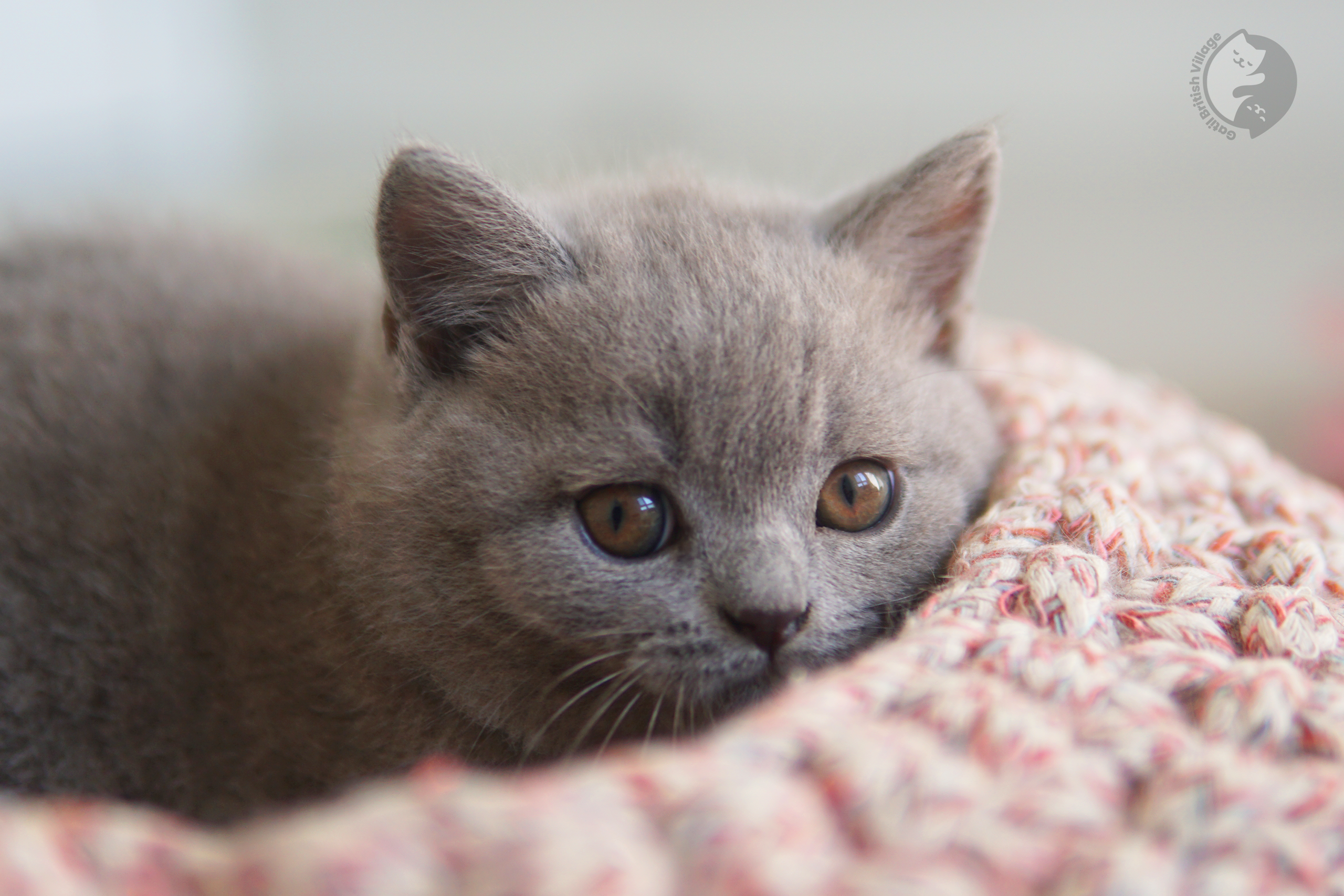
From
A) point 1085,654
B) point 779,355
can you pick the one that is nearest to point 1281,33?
point 779,355

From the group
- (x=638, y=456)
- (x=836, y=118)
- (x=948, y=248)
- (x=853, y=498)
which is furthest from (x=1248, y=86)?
(x=638, y=456)

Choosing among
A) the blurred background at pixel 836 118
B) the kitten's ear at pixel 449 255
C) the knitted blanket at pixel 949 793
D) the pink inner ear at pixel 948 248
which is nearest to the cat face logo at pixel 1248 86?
the blurred background at pixel 836 118

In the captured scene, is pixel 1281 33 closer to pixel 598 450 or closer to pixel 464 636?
pixel 598 450

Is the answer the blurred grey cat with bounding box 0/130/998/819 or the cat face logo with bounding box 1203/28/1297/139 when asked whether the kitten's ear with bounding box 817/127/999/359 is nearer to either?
the blurred grey cat with bounding box 0/130/998/819

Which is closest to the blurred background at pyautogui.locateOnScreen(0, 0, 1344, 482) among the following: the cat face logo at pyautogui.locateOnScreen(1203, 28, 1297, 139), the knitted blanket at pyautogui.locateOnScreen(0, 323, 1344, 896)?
A: the cat face logo at pyautogui.locateOnScreen(1203, 28, 1297, 139)

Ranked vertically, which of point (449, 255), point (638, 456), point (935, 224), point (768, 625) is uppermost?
point (935, 224)

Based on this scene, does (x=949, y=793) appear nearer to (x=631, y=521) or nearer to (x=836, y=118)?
(x=631, y=521)

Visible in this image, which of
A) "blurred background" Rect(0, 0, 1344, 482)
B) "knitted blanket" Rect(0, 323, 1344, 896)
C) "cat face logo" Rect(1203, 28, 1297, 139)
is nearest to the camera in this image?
"knitted blanket" Rect(0, 323, 1344, 896)
